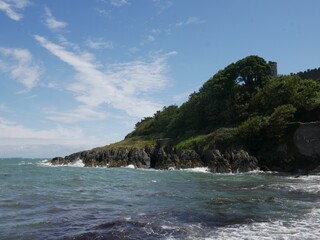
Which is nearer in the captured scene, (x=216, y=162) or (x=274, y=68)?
(x=216, y=162)

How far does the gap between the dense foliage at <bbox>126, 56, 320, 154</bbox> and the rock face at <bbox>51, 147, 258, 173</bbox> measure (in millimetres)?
2452

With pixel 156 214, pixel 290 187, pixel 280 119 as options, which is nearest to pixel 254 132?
pixel 280 119

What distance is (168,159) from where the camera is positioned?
59.9 meters

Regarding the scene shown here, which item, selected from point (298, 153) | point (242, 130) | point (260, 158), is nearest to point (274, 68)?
point (242, 130)

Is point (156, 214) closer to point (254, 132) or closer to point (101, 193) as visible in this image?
point (101, 193)

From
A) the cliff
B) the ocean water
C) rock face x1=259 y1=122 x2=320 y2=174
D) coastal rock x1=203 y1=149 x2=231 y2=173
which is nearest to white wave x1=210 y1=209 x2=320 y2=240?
the ocean water

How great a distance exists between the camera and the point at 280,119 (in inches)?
1989

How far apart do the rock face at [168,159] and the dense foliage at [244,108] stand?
96.5 inches

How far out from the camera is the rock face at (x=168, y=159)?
50.1 metres

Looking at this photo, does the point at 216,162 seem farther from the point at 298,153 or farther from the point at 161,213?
the point at 161,213

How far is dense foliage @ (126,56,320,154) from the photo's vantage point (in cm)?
5300

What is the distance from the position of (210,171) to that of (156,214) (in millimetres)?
33801

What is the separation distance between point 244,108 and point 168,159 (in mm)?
15239

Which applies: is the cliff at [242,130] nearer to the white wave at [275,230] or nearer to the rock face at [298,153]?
the rock face at [298,153]
